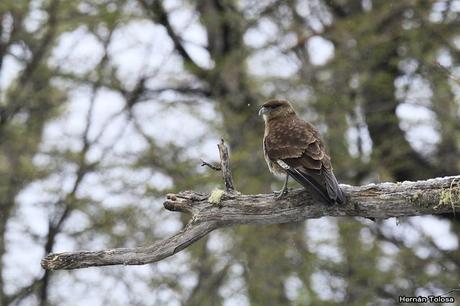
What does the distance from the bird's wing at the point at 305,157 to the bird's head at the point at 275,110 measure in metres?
0.64

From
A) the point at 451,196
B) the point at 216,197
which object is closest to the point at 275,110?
the point at 216,197

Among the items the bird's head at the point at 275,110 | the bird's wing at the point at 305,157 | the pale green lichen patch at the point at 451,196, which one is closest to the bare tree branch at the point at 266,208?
the pale green lichen patch at the point at 451,196

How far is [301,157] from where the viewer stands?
573 centimetres

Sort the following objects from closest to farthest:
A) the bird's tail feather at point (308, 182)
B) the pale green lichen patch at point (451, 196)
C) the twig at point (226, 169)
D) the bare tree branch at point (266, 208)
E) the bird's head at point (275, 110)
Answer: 1. the pale green lichen patch at point (451, 196)
2. the bare tree branch at point (266, 208)
3. the bird's tail feather at point (308, 182)
4. the twig at point (226, 169)
5. the bird's head at point (275, 110)

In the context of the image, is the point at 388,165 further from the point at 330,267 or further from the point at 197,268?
the point at 197,268

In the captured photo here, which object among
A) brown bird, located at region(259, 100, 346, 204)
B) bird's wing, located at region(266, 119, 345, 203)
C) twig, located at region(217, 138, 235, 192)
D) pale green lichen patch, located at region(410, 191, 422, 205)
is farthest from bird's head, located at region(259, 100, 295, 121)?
pale green lichen patch, located at region(410, 191, 422, 205)

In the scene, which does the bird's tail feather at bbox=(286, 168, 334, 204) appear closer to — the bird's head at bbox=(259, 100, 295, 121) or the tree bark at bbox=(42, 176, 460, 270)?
the tree bark at bbox=(42, 176, 460, 270)

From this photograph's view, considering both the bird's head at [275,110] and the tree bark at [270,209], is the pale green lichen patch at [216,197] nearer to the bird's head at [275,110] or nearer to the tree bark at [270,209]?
the tree bark at [270,209]

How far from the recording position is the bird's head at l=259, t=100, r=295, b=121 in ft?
23.4

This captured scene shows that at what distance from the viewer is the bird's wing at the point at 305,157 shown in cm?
517

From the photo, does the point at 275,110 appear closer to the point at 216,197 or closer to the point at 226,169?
the point at 226,169

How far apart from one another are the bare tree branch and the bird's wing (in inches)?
4.2

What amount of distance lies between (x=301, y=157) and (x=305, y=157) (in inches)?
1.2

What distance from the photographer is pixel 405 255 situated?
10578mm
